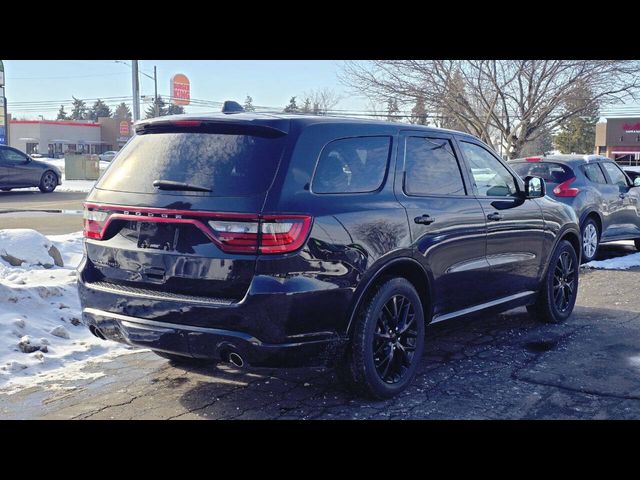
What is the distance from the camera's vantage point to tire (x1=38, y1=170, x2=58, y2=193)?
75.3 feet

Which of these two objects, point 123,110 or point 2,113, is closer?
point 2,113

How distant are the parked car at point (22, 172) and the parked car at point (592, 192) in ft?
53.9

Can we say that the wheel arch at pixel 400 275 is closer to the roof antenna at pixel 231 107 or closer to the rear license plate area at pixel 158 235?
the rear license plate area at pixel 158 235

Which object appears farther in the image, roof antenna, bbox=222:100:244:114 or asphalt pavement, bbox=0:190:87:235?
asphalt pavement, bbox=0:190:87:235

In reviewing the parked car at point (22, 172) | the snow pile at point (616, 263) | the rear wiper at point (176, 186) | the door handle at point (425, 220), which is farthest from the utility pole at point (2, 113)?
the door handle at point (425, 220)

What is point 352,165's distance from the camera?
454 cm

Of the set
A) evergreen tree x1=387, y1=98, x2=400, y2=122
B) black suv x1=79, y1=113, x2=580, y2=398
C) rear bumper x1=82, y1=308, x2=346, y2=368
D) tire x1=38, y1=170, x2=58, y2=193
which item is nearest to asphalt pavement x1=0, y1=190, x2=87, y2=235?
tire x1=38, y1=170, x2=58, y2=193

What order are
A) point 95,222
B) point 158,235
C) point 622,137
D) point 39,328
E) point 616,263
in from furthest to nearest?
point 622,137
point 616,263
point 39,328
point 95,222
point 158,235

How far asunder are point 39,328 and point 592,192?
8162 millimetres

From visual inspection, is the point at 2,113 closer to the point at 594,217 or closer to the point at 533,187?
the point at 594,217

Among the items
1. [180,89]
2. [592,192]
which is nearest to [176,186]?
[592,192]

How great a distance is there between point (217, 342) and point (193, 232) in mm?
643

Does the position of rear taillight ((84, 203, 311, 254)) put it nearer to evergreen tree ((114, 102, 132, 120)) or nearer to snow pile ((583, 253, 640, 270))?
snow pile ((583, 253, 640, 270))

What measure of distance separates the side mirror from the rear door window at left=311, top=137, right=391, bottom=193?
1.94 meters
